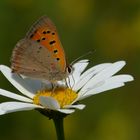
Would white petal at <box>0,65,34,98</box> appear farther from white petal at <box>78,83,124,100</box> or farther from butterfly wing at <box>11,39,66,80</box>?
white petal at <box>78,83,124,100</box>

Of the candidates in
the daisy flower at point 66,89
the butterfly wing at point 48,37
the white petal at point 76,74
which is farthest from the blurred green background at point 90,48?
the butterfly wing at point 48,37

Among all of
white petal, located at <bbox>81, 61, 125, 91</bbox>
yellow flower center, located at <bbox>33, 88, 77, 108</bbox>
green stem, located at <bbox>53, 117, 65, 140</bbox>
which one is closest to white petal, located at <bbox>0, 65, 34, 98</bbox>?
yellow flower center, located at <bbox>33, 88, 77, 108</bbox>

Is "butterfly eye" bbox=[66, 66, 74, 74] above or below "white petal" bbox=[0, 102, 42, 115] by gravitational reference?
above

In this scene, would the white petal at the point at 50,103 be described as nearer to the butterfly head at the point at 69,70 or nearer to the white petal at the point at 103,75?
the white petal at the point at 103,75

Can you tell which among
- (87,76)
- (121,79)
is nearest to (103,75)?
(121,79)

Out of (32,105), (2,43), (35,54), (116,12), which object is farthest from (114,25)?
(32,105)

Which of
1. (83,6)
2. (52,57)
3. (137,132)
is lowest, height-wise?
(137,132)

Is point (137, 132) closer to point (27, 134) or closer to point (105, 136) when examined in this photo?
point (105, 136)

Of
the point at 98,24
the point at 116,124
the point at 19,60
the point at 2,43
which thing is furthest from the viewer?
the point at 98,24
